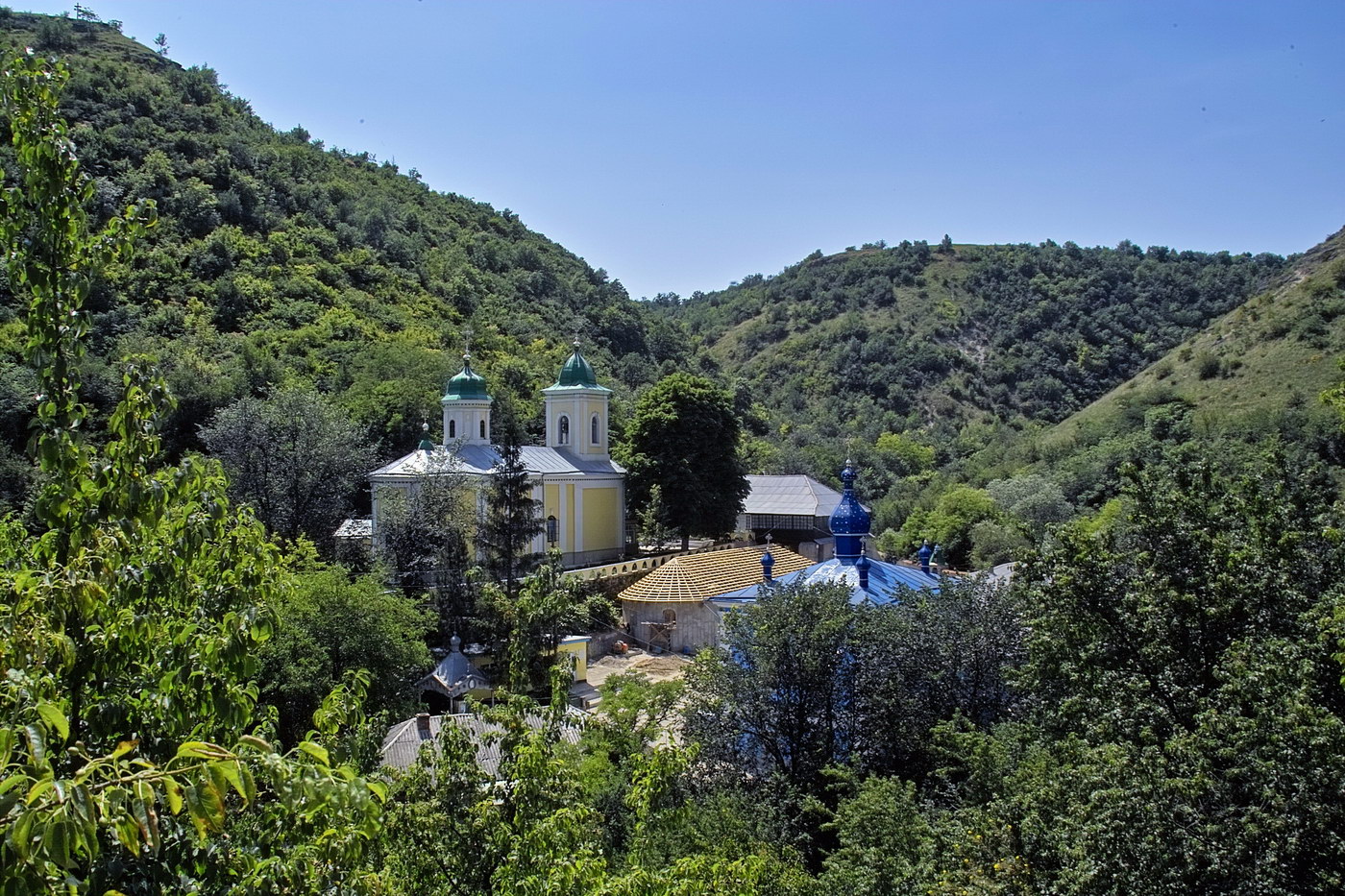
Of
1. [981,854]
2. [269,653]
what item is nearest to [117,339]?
[269,653]

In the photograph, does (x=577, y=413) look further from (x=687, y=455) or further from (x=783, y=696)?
(x=783, y=696)

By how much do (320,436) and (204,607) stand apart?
2832 cm

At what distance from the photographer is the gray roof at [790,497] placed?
4572 centimetres

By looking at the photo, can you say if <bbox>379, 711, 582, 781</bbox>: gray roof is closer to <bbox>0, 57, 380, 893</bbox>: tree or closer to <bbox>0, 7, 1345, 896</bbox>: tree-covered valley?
<bbox>0, 7, 1345, 896</bbox>: tree-covered valley

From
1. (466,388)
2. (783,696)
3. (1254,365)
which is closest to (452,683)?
(783,696)

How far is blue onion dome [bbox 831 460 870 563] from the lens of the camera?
71.5ft

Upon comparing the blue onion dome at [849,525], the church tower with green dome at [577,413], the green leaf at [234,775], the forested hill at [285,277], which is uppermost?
the forested hill at [285,277]

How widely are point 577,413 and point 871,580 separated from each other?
18.8 m

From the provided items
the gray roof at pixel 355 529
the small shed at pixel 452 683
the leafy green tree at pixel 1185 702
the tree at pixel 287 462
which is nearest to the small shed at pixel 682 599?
the gray roof at pixel 355 529

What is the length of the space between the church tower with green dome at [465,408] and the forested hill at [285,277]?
604cm

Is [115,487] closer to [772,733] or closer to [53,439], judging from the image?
[53,439]

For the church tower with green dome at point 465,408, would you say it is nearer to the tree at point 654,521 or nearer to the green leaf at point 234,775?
the tree at point 654,521

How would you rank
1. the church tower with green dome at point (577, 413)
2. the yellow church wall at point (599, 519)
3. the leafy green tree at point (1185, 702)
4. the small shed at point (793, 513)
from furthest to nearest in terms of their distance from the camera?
1. the small shed at point (793, 513)
2. the church tower with green dome at point (577, 413)
3. the yellow church wall at point (599, 519)
4. the leafy green tree at point (1185, 702)

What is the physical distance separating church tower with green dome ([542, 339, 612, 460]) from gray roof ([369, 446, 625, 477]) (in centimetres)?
59
